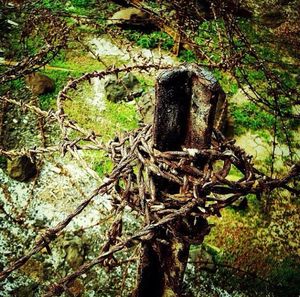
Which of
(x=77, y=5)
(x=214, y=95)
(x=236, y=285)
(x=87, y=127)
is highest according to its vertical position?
(x=214, y=95)

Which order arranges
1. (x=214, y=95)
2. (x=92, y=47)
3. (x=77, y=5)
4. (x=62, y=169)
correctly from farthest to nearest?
(x=77, y=5), (x=92, y=47), (x=62, y=169), (x=214, y=95)

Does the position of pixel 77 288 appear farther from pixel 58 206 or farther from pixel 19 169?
pixel 19 169

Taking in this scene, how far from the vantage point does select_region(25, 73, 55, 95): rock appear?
13.2 ft

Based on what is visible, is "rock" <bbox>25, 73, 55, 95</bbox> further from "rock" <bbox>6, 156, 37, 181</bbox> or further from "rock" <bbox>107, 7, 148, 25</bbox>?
"rock" <bbox>107, 7, 148, 25</bbox>

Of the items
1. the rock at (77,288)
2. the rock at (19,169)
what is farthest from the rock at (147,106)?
the rock at (77,288)

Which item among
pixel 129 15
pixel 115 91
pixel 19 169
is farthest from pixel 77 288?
pixel 129 15

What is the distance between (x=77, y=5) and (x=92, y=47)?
4.04ft

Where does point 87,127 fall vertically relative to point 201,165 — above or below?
below

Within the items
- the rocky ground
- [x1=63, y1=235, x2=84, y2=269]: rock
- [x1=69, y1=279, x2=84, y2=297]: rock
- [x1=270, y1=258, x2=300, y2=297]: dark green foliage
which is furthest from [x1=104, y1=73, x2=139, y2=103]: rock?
[x1=270, y1=258, x2=300, y2=297]: dark green foliage

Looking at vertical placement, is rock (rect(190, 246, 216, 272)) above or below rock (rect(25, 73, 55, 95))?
below

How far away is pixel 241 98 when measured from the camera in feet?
14.5

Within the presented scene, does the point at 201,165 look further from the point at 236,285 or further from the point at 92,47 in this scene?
the point at 92,47

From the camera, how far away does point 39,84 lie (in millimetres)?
4023

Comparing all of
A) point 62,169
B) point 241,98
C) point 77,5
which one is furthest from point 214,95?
point 77,5
